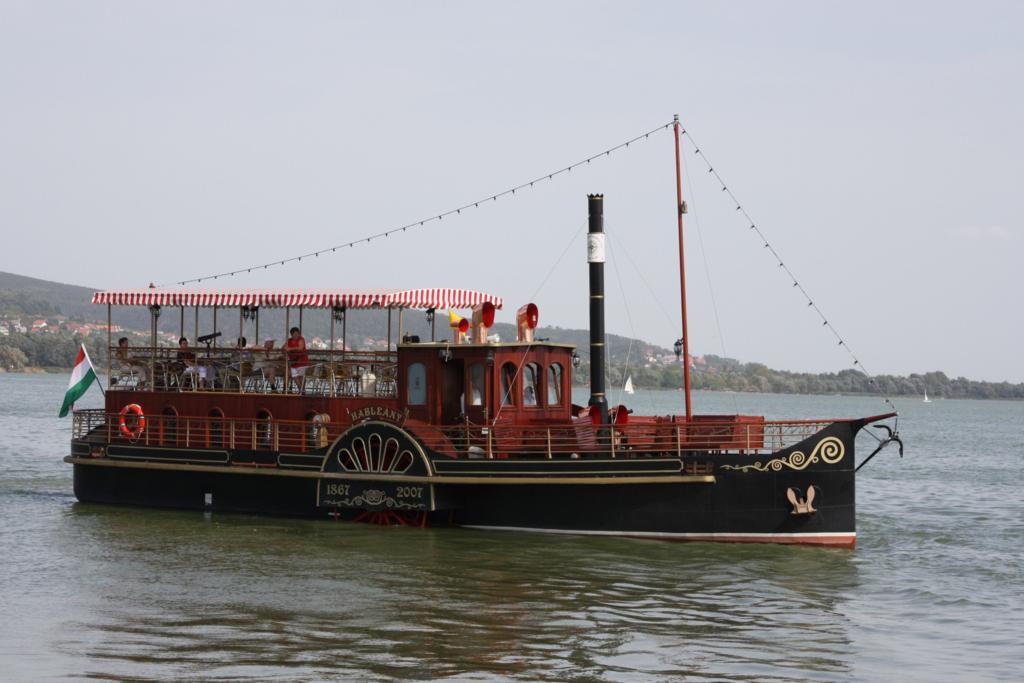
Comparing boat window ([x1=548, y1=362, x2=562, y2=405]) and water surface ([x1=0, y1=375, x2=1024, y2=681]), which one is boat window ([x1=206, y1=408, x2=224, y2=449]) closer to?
water surface ([x1=0, y1=375, x2=1024, y2=681])

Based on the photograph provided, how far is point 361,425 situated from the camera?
→ 22.5 metres

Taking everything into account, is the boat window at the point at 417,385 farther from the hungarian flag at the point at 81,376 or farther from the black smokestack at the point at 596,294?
the hungarian flag at the point at 81,376

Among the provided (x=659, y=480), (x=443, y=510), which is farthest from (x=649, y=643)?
(x=443, y=510)

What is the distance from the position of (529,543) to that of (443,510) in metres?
1.95

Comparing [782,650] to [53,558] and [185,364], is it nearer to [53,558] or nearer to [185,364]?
[53,558]

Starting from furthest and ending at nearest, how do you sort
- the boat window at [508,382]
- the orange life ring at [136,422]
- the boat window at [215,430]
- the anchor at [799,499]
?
the orange life ring at [136,422], the boat window at [215,430], the boat window at [508,382], the anchor at [799,499]

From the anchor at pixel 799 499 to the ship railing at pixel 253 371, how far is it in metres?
7.32

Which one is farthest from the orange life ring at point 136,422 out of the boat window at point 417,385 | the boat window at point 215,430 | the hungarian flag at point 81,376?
the boat window at point 417,385

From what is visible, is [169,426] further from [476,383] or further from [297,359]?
[476,383]

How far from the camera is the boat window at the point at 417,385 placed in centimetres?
2297

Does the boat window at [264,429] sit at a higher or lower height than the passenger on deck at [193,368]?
lower

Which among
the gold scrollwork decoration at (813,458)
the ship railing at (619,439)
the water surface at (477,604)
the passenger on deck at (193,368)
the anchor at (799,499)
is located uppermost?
the passenger on deck at (193,368)

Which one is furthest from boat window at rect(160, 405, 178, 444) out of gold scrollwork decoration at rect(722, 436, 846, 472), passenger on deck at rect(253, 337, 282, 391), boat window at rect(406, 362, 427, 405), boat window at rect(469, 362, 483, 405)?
gold scrollwork decoration at rect(722, 436, 846, 472)

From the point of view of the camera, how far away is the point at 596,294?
79.8 ft
